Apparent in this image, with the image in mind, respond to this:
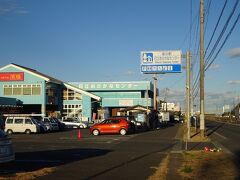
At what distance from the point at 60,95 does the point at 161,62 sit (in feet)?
95.0

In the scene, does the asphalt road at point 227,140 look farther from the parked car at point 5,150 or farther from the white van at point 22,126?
the white van at point 22,126

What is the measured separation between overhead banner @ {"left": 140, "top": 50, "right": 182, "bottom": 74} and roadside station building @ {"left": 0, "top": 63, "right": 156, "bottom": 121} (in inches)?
756

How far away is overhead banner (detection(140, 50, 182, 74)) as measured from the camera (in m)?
44.1

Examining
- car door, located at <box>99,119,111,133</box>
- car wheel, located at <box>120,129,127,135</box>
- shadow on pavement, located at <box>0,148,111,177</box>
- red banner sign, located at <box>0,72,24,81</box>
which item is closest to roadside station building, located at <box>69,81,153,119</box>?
red banner sign, located at <box>0,72,24,81</box>

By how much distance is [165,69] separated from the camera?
146 ft

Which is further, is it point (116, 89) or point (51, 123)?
point (116, 89)

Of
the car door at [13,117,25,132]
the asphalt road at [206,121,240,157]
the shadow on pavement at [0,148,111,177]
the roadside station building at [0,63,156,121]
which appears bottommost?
the asphalt road at [206,121,240,157]

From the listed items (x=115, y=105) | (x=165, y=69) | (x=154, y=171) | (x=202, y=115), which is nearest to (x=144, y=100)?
(x=115, y=105)

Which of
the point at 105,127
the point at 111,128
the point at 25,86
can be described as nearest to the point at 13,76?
the point at 25,86

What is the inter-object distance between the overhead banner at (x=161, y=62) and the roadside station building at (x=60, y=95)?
19.2 metres

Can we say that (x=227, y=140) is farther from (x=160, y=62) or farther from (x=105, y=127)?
(x=160, y=62)

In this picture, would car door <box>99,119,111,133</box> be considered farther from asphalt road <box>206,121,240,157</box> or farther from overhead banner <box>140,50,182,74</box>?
overhead banner <box>140,50,182,74</box>

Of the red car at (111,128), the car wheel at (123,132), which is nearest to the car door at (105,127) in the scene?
the red car at (111,128)

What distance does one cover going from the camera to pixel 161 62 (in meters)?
44.9
